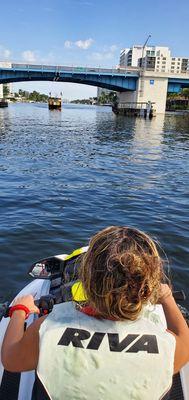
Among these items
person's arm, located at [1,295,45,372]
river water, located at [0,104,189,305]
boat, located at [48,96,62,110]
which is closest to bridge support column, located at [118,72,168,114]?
boat, located at [48,96,62,110]

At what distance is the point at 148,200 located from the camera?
11367 millimetres

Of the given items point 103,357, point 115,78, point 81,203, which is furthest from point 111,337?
point 115,78

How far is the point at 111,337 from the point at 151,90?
84.9 m

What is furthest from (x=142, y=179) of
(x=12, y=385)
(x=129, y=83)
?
(x=129, y=83)

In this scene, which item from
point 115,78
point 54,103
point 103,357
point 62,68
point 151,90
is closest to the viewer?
point 103,357

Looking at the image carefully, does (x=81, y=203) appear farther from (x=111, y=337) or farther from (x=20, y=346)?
(x=111, y=337)

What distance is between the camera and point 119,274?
192 centimetres

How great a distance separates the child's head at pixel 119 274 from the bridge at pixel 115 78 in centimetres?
7018

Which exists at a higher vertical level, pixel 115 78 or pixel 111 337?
pixel 115 78

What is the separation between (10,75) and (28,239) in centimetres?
6677

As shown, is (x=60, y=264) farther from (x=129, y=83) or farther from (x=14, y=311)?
(x=129, y=83)

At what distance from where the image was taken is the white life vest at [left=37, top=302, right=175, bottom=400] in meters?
1.92

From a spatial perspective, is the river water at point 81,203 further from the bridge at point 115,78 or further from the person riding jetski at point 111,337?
the bridge at point 115,78

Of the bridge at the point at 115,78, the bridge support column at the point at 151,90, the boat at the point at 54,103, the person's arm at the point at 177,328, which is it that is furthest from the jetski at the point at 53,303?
the boat at the point at 54,103
